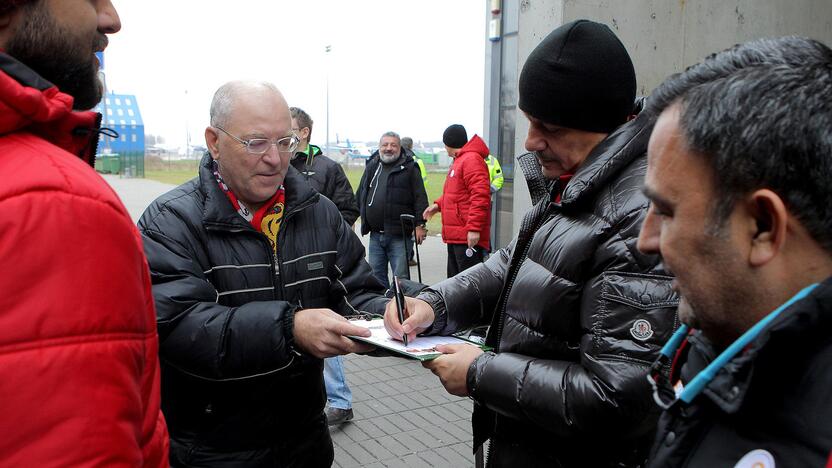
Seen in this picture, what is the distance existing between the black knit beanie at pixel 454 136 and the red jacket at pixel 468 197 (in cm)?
122

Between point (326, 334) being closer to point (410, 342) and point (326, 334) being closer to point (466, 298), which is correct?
point (410, 342)

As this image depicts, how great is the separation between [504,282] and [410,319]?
1.14 feet

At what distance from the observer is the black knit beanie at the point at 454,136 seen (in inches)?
369

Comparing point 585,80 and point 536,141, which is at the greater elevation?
point 585,80

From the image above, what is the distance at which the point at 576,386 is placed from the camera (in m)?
1.79

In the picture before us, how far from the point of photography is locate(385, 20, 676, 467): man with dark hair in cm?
174

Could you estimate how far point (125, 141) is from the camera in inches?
1709

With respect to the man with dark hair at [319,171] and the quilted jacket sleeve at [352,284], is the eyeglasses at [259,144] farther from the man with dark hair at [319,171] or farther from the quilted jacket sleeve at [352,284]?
the man with dark hair at [319,171]

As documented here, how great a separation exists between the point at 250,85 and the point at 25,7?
53.7 inches

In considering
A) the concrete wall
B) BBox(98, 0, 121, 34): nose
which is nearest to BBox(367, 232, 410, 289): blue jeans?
the concrete wall

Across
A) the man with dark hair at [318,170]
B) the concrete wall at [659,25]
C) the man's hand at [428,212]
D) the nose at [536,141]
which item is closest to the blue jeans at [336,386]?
the man with dark hair at [318,170]

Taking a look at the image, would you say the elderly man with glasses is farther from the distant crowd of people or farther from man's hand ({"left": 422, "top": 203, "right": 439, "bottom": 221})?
man's hand ({"left": 422, "top": 203, "right": 439, "bottom": 221})

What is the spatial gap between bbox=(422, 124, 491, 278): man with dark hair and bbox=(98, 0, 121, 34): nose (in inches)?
255

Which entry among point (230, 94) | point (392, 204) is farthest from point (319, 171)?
point (230, 94)
